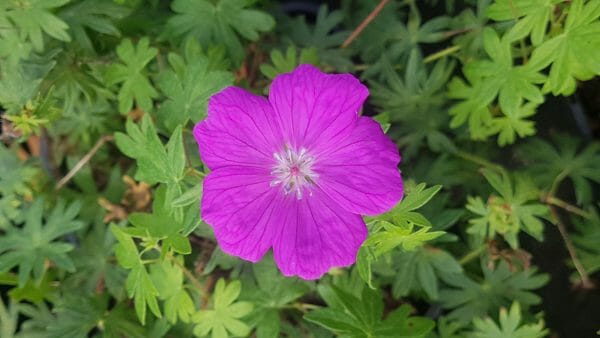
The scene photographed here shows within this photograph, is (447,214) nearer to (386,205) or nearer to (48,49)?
(386,205)

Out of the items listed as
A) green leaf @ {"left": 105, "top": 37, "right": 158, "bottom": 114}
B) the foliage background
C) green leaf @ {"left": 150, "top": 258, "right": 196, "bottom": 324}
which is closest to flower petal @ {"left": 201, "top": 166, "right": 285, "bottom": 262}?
the foliage background

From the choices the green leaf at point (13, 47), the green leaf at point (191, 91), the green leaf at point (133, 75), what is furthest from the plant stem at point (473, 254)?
the green leaf at point (13, 47)

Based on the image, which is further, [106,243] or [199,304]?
[106,243]

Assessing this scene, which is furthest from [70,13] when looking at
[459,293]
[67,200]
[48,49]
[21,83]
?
[459,293]

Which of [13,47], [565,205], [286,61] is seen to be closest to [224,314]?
[286,61]

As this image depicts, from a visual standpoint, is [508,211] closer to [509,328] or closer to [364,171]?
[509,328]

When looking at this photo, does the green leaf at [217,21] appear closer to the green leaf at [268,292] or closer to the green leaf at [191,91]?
the green leaf at [191,91]
